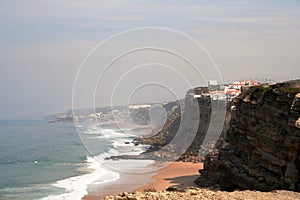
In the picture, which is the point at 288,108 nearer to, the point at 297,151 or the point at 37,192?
the point at 297,151

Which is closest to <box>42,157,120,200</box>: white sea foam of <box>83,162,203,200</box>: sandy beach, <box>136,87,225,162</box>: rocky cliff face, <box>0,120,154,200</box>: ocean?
<box>0,120,154,200</box>: ocean

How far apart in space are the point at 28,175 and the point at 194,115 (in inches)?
1198

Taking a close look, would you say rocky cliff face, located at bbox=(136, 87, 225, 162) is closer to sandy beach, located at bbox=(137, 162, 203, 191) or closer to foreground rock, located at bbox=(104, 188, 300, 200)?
sandy beach, located at bbox=(137, 162, 203, 191)

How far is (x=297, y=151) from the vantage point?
86.3 feet

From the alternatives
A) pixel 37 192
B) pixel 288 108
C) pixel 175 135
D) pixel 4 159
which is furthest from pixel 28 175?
pixel 288 108

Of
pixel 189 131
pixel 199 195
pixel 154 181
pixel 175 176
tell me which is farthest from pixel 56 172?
pixel 199 195

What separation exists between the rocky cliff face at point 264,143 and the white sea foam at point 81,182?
11.0 meters

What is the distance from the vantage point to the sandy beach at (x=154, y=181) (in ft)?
124

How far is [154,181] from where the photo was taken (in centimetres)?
4328

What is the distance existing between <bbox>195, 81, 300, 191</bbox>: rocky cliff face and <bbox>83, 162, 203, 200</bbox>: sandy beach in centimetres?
447

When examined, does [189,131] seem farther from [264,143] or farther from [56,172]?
[264,143]

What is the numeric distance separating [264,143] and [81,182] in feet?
68.2

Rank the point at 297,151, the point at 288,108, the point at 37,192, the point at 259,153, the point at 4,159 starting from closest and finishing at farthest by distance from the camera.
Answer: the point at 297,151
the point at 288,108
the point at 259,153
the point at 37,192
the point at 4,159

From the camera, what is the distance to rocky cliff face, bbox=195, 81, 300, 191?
26969mm
